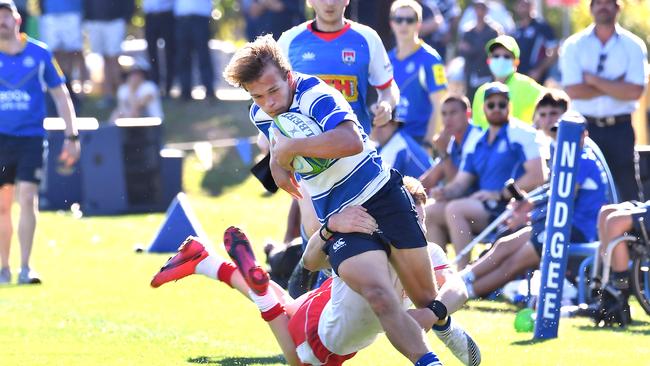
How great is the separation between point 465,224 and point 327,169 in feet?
17.0

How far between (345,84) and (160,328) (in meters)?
2.04

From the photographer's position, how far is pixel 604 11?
1234cm

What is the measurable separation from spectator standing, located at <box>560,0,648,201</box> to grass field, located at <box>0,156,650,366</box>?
217cm

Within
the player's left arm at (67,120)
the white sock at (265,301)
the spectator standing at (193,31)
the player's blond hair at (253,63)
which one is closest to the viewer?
the player's blond hair at (253,63)

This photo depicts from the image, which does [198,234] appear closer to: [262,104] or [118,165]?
[118,165]

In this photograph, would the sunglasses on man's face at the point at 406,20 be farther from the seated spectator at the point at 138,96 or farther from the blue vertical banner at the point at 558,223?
the seated spectator at the point at 138,96

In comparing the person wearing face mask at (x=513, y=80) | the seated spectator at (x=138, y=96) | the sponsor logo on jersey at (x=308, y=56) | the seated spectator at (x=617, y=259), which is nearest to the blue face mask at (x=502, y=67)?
the person wearing face mask at (x=513, y=80)

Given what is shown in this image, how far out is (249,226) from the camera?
1645 centimetres

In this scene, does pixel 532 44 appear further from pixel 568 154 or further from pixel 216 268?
pixel 216 268

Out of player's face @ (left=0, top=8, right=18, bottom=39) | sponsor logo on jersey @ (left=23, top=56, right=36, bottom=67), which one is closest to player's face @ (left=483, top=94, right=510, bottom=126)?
sponsor logo on jersey @ (left=23, top=56, right=36, bottom=67)

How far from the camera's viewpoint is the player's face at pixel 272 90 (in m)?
6.86

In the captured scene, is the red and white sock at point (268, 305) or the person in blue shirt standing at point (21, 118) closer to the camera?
the red and white sock at point (268, 305)

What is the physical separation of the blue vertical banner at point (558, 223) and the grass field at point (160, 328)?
0.67 feet

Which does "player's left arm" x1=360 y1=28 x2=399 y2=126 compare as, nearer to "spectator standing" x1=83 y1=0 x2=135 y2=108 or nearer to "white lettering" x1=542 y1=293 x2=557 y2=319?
"white lettering" x1=542 y1=293 x2=557 y2=319
